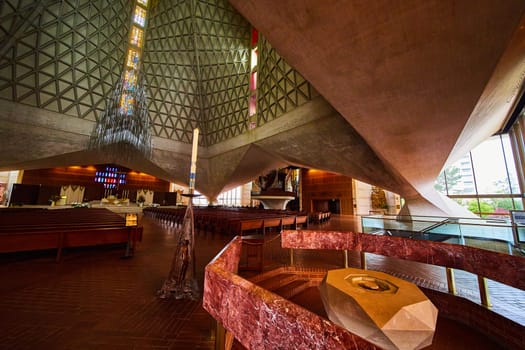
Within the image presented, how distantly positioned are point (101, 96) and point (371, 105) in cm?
1373

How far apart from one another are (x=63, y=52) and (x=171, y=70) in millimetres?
5729

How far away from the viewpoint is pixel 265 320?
821mm

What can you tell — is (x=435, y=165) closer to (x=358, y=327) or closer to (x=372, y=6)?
(x=372, y=6)

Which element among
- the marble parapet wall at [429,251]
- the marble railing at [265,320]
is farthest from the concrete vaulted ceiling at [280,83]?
the marble railing at [265,320]

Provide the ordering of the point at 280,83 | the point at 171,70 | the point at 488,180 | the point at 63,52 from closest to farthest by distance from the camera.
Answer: the point at 63,52
the point at 280,83
the point at 488,180
the point at 171,70

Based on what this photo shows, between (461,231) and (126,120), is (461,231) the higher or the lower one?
the lower one

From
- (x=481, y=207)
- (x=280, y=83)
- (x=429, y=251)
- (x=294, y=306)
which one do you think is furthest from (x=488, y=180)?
(x=294, y=306)

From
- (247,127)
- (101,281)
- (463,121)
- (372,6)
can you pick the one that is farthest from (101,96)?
(463,121)

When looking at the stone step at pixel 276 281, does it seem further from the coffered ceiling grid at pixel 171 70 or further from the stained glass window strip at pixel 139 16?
the stained glass window strip at pixel 139 16

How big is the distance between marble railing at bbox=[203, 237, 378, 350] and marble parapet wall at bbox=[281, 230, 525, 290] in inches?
80.1

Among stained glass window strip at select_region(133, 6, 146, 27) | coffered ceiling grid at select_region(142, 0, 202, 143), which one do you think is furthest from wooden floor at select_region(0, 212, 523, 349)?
stained glass window strip at select_region(133, 6, 146, 27)

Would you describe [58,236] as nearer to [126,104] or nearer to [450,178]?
[126,104]

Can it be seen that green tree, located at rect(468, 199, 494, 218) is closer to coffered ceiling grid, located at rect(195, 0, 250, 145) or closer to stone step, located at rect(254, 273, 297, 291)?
stone step, located at rect(254, 273, 297, 291)

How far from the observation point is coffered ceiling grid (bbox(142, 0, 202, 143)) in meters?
13.1
